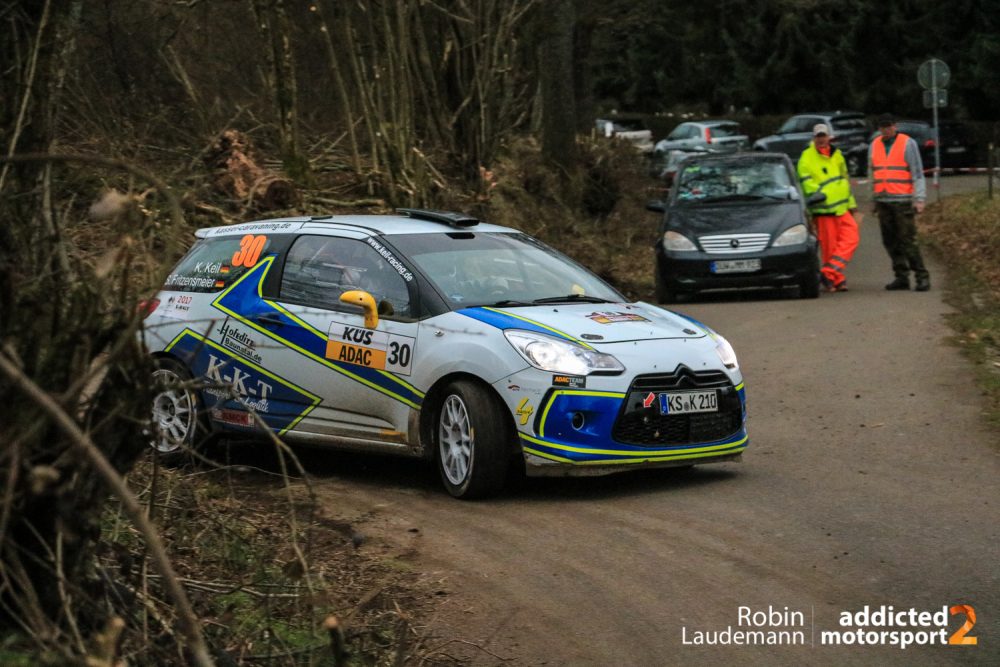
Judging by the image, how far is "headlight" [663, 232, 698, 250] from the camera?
62.8ft

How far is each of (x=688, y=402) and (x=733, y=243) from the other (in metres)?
10.5

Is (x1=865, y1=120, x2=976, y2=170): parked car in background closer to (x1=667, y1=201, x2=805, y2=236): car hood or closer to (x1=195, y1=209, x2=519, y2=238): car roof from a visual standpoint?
(x1=667, y1=201, x2=805, y2=236): car hood

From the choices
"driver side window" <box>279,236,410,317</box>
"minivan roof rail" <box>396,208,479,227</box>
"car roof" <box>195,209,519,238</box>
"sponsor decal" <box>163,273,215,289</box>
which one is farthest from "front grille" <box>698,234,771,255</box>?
"driver side window" <box>279,236,410,317</box>

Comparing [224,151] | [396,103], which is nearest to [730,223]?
[396,103]

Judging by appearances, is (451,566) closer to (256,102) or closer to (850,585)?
(850,585)

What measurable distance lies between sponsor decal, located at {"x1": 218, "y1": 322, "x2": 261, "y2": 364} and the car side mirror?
0.89 meters

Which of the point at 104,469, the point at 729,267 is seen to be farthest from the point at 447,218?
the point at 729,267

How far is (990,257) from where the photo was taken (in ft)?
72.7

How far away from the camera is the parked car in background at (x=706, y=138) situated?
44844 millimetres

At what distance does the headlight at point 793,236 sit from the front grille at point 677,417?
1016 centimetres

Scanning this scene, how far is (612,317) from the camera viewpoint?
30.3ft

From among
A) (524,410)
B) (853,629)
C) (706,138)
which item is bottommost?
(853,629)

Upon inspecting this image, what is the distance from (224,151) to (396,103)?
2.29 metres

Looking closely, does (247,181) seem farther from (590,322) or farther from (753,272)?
(590,322)
